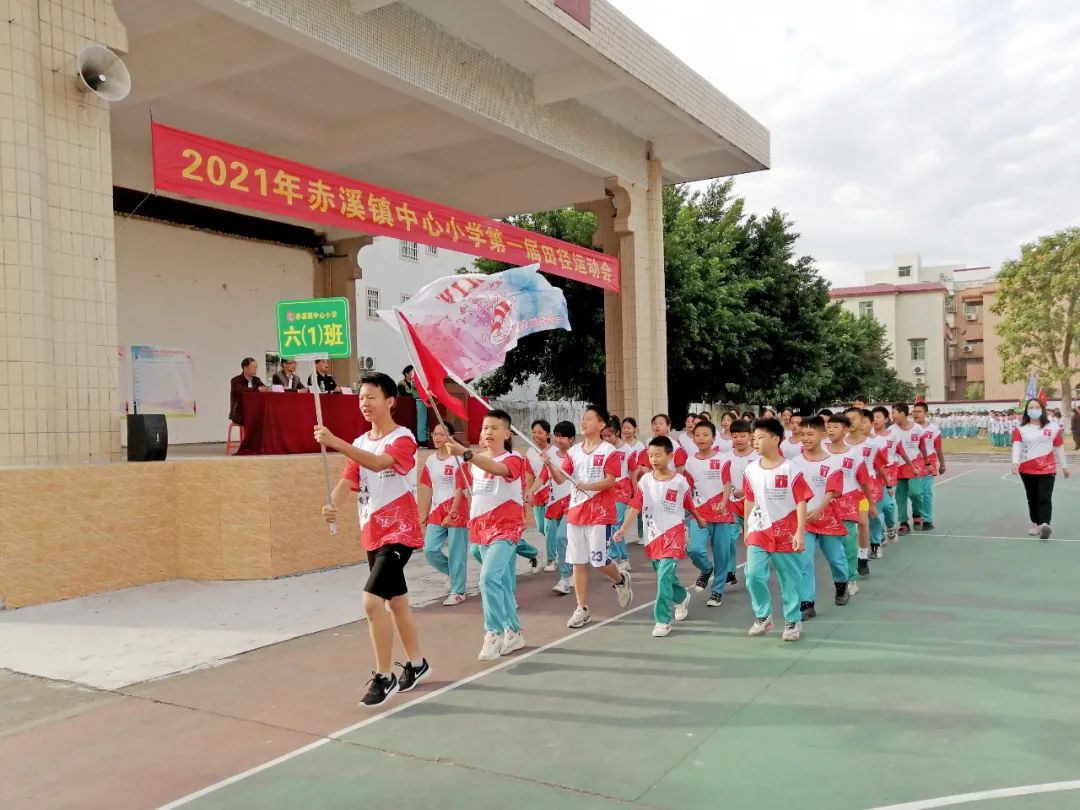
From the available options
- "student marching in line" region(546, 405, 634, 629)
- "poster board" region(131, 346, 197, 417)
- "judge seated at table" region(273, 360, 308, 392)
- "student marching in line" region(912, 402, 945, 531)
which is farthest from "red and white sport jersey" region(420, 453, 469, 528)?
"poster board" region(131, 346, 197, 417)

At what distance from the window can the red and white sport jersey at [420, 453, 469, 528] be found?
820 inches

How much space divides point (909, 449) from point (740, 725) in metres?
8.02

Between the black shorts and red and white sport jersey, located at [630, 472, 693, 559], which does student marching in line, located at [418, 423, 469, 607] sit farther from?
the black shorts

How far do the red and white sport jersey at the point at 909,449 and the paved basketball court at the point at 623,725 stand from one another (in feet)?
14.5

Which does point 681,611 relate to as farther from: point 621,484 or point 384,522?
point 384,522

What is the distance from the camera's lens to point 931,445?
11.8 metres

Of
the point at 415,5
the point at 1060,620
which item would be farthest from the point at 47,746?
the point at 415,5

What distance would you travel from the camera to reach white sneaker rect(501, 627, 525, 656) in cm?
599

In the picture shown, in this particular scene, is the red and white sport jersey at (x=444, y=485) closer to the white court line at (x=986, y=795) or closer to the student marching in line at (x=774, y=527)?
the student marching in line at (x=774, y=527)

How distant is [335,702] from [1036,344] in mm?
40150

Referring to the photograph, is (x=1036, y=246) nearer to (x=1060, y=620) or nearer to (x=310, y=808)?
(x=1060, y=620)

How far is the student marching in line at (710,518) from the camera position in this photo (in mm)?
7598

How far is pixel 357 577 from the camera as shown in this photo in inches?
356

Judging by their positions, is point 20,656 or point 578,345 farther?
point 578,345
